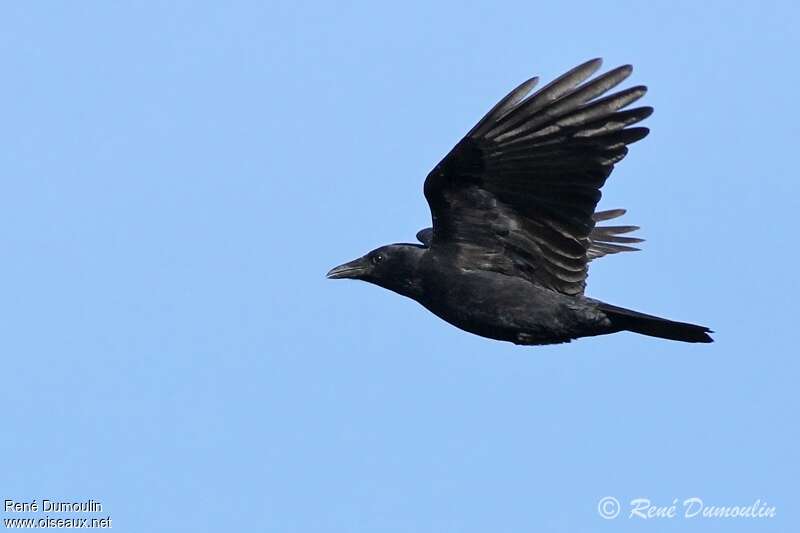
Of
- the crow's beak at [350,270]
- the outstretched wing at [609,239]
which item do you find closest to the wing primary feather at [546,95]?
the crow's beak at [350,270]

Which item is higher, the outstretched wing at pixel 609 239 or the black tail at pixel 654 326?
the outstretched wing at pixel 609 239

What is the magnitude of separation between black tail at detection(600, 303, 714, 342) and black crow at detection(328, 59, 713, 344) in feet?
0.04

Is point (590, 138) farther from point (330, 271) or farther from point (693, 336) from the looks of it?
point (330, 271)

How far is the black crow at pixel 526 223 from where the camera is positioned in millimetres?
13359

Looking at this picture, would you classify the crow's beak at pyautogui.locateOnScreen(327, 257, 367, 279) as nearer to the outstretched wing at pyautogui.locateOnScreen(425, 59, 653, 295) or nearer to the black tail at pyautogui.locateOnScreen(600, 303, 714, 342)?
the outstretched wing at pyautogui.locateOnScreen(425, 59, 653, 295)

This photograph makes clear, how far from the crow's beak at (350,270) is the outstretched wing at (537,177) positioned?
A: 1.20m

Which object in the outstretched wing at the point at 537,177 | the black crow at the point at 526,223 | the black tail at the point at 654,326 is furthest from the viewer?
the black tail at the point at 654,326

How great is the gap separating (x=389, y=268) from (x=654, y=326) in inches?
109

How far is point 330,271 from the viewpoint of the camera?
15875 millimetres

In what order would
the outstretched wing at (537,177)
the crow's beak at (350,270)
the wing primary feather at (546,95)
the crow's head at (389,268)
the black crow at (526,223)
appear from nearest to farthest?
the wing primary feather at (546,95) < the outstretched wing at (537,177) < the black crow at (526,223) < the crow's head at (389,268) < the crow's beak at (350,270)

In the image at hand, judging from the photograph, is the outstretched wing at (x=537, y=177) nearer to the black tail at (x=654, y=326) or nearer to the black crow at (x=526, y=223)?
the black crow at (x=526, y=223)

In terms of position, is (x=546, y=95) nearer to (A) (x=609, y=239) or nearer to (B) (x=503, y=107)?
(B) (x=503, y=107)

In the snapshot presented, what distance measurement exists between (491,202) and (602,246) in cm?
369

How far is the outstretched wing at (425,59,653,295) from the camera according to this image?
13227mm
